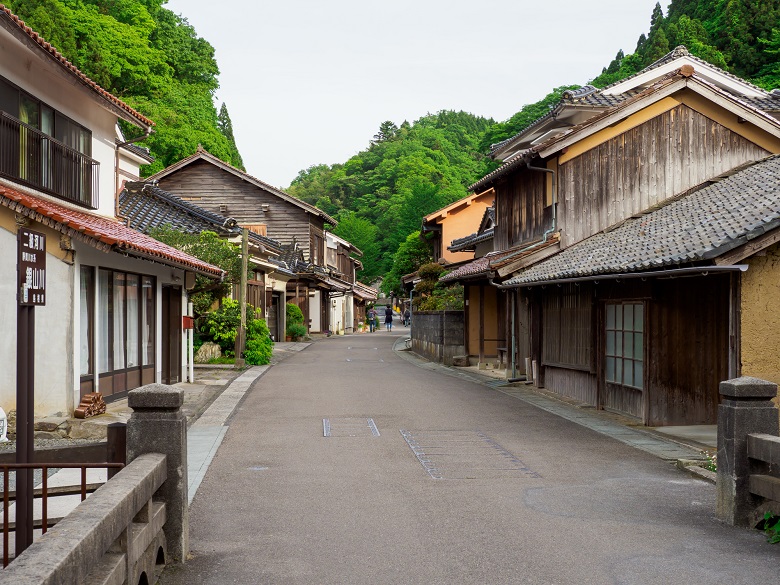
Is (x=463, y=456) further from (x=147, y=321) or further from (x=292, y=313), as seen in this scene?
(x=292, y=313)

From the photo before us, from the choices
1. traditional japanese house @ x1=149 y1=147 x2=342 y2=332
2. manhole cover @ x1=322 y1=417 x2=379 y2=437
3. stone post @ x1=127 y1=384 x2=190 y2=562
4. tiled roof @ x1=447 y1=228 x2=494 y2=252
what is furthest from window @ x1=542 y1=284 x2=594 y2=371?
traditional japanese house @ x1=149 y1=147 x2=342 y2=332

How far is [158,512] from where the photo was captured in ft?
19.1

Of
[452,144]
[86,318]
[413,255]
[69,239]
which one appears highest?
[452,144]

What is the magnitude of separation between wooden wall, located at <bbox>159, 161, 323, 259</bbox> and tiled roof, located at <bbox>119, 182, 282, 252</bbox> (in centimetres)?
1355

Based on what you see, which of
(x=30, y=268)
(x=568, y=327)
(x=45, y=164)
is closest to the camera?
(x=30, y=268)

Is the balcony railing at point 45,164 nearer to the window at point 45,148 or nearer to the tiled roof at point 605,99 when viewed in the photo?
the window at point 45,148

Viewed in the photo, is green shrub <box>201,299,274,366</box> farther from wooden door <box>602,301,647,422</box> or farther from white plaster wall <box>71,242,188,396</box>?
wooden door <box>602,301,647,422</box>

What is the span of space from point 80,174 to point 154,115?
3171cm

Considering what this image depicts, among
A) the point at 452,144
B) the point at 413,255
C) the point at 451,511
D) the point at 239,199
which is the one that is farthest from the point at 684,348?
the point at 452,144

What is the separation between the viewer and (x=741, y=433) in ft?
24.3

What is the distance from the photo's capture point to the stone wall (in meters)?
27.9

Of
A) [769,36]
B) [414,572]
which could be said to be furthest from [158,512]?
[769,36]

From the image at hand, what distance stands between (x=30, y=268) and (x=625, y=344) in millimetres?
11717

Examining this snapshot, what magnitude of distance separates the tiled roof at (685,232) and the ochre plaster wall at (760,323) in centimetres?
65
